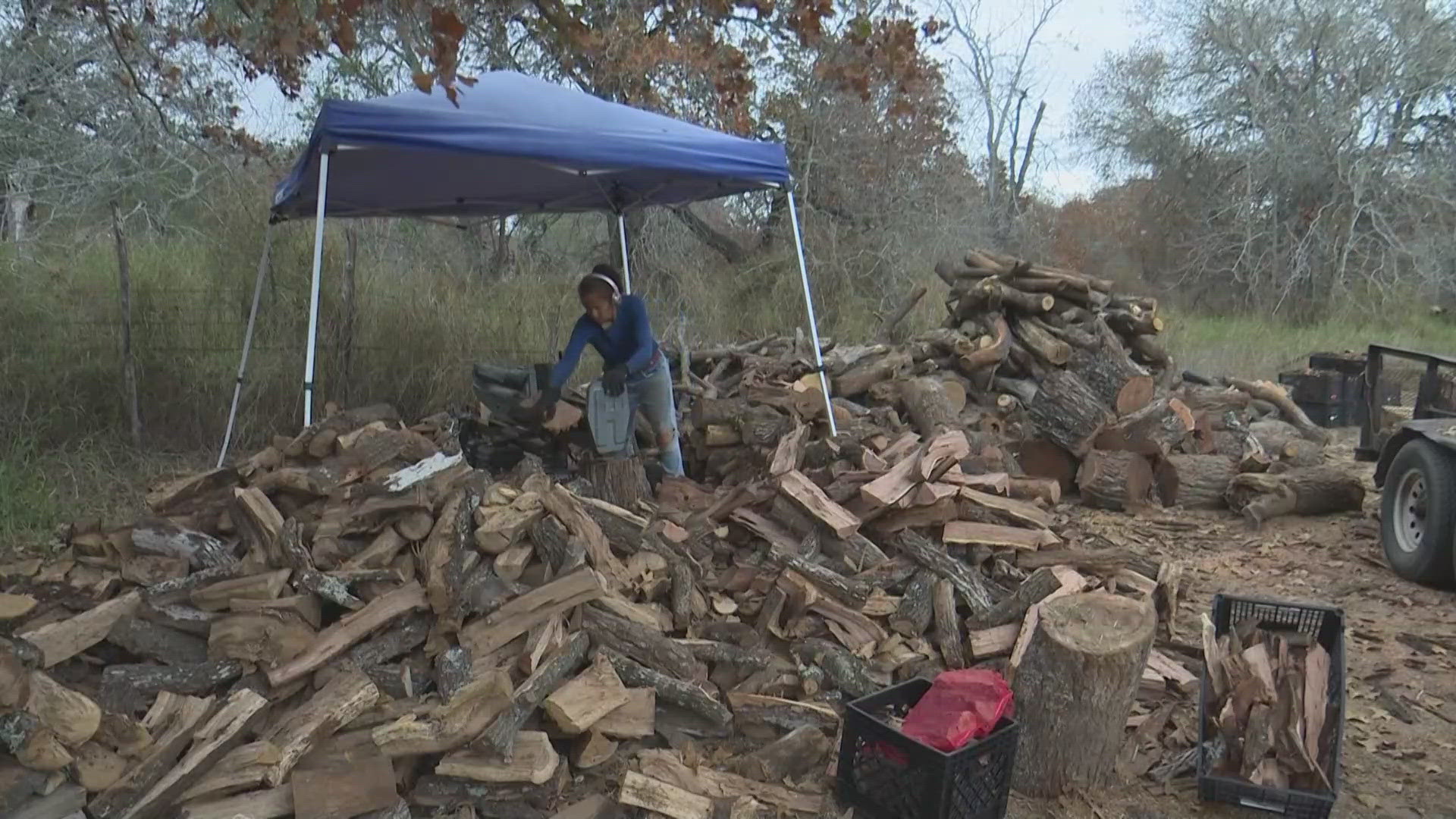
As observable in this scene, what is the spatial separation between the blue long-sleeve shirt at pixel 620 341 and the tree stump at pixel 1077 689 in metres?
3.14

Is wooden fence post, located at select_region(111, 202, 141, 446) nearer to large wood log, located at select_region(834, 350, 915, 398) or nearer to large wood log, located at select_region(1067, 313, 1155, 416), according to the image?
large wood log, located at select_region(834, 350, 915, 398)

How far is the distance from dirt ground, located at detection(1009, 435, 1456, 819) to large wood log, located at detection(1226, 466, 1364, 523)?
0.27 feet

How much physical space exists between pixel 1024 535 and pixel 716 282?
8.11 m

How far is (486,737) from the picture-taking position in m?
2.81

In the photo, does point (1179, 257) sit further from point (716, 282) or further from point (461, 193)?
point (461, 193)

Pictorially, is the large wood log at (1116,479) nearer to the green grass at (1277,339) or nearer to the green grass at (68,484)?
the green grass at (1277,339)

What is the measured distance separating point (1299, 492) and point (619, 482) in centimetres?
474

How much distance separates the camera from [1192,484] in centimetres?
662

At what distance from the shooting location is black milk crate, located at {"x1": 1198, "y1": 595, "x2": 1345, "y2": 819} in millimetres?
2764

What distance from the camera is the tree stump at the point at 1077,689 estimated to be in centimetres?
291

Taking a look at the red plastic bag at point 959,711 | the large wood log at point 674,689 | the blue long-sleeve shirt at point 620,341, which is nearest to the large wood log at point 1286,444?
the blue long-sleeve shirt at point 620,341

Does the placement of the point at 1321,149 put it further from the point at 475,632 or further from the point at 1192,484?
the point at 475,632

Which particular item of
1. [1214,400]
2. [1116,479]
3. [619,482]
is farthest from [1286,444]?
[619,482]

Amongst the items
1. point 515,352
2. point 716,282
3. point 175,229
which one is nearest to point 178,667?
point 515,352
